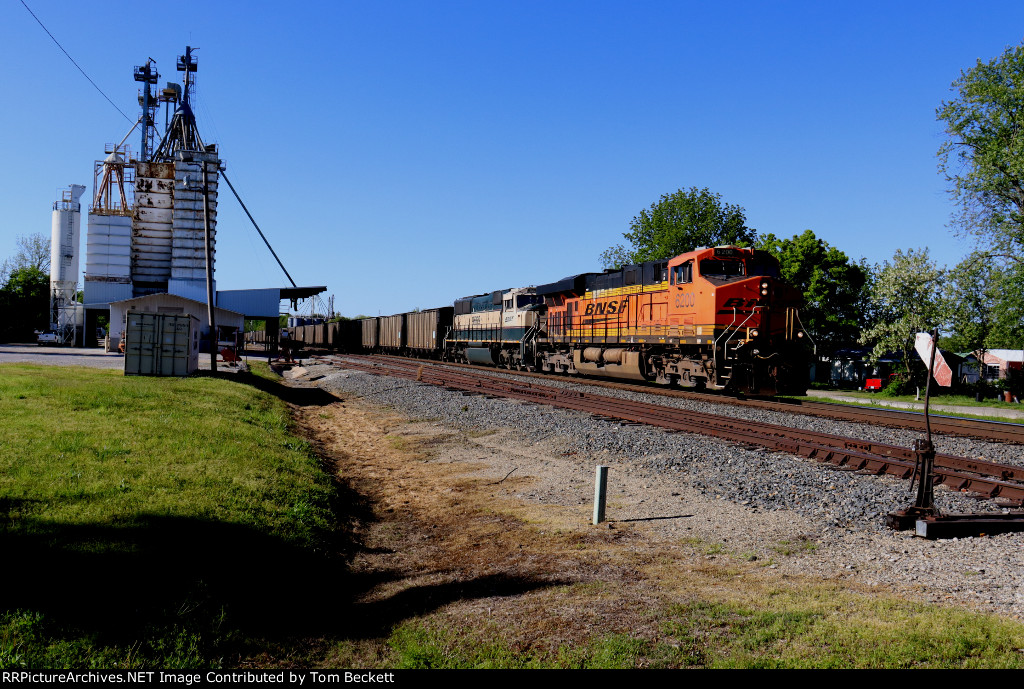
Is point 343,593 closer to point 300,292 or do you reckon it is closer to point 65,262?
point 300,292

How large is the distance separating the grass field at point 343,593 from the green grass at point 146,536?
0.07ft

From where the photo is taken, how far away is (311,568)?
677 centimetres

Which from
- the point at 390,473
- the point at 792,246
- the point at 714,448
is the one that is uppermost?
the point at 792,246

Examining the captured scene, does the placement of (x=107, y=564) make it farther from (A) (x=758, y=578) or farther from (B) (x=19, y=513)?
(A) (x=758, y=578)

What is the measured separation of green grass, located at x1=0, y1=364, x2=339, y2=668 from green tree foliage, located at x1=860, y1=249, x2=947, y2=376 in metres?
36.6

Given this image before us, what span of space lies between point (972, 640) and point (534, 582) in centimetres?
319

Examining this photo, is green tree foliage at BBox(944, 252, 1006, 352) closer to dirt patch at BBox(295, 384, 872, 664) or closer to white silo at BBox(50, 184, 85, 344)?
dirt patch at BBox(295, 384, 872, 664)

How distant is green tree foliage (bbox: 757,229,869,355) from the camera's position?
4997 centimetres

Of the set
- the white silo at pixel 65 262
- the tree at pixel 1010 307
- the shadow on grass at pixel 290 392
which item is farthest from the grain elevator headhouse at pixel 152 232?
the tree at pixel 1010 307

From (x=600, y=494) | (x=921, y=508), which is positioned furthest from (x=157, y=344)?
(x=921, y=508)

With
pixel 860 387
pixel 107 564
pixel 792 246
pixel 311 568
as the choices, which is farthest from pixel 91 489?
pixel 792 246

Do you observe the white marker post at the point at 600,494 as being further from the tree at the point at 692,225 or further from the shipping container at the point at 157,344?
the tree at the point at 692,225

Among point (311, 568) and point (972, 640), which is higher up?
point (972, 640)

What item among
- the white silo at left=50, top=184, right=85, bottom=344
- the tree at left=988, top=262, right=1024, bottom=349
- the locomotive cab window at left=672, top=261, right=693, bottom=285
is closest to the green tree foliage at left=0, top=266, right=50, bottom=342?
the white silo at left=50, top=184, right=85, bottom=344
